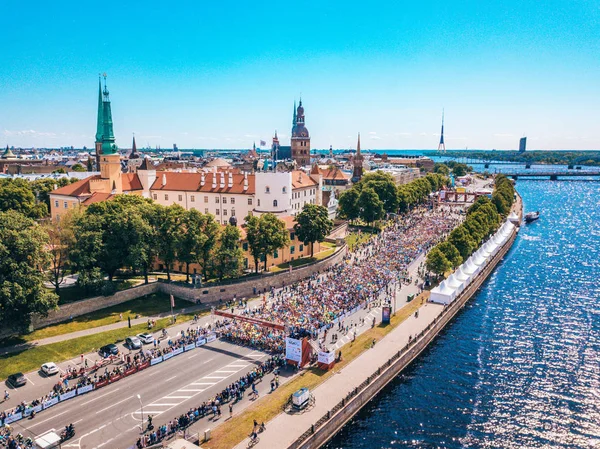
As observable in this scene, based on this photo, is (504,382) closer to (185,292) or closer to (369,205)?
(185,292)

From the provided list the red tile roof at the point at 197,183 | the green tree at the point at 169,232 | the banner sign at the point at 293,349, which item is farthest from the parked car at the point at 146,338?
the red tile roof at the point at 197,183

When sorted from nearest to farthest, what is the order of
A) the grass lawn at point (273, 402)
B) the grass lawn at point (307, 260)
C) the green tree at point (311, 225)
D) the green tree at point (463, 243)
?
the grass lawn at point (273, 402)
the grass lawn at point (307, 260)
the green tree at point (311, 225)
the green tree at point (463, 243)

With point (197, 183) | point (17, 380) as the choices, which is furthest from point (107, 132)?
point (17, 380)

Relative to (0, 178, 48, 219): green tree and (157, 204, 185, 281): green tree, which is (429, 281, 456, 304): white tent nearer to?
(157, 204, 185, 281): green tree

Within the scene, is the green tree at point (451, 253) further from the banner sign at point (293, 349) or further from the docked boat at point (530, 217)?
the docked boat at point (530, 217)

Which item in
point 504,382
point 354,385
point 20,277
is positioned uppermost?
point 20,277
